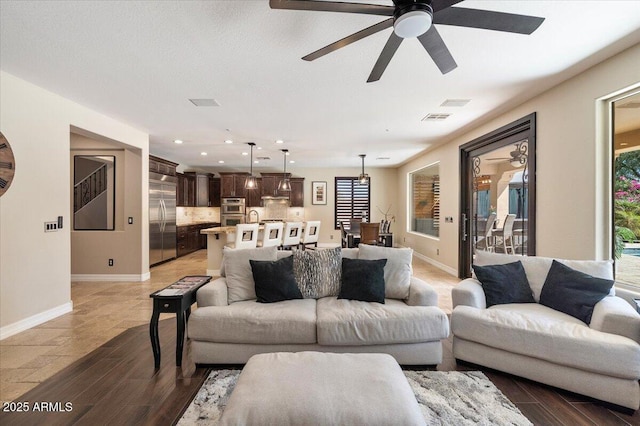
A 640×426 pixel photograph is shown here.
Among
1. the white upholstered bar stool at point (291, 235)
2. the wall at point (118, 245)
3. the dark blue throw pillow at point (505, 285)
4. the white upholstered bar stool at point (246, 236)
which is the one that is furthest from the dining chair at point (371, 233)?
the wall at point (118, 245)

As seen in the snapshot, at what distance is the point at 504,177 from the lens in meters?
4.59

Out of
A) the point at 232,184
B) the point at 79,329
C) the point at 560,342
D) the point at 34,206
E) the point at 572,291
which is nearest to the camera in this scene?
the point at 560,342

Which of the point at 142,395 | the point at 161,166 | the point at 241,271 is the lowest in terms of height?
the point at 142,395

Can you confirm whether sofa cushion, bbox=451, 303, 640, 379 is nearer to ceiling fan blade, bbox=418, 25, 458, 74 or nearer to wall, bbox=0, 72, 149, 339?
ceiling fan blade, bbox=418, 25, 458, 74

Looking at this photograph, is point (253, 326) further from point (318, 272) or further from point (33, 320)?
point (33, 320)

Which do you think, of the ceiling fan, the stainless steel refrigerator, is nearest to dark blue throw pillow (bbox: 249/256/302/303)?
the ceiling fan

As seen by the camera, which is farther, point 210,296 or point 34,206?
point 34,206

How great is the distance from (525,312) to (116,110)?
5.41m

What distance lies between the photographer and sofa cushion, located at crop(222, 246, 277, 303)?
9.36 feet

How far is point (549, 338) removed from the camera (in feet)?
7.04

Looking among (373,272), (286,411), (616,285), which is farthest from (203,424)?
(616,285)

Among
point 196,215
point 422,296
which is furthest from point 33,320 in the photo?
point 196,215

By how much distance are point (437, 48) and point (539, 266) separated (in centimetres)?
228

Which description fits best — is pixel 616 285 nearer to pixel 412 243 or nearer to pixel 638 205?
pixel 638 205
